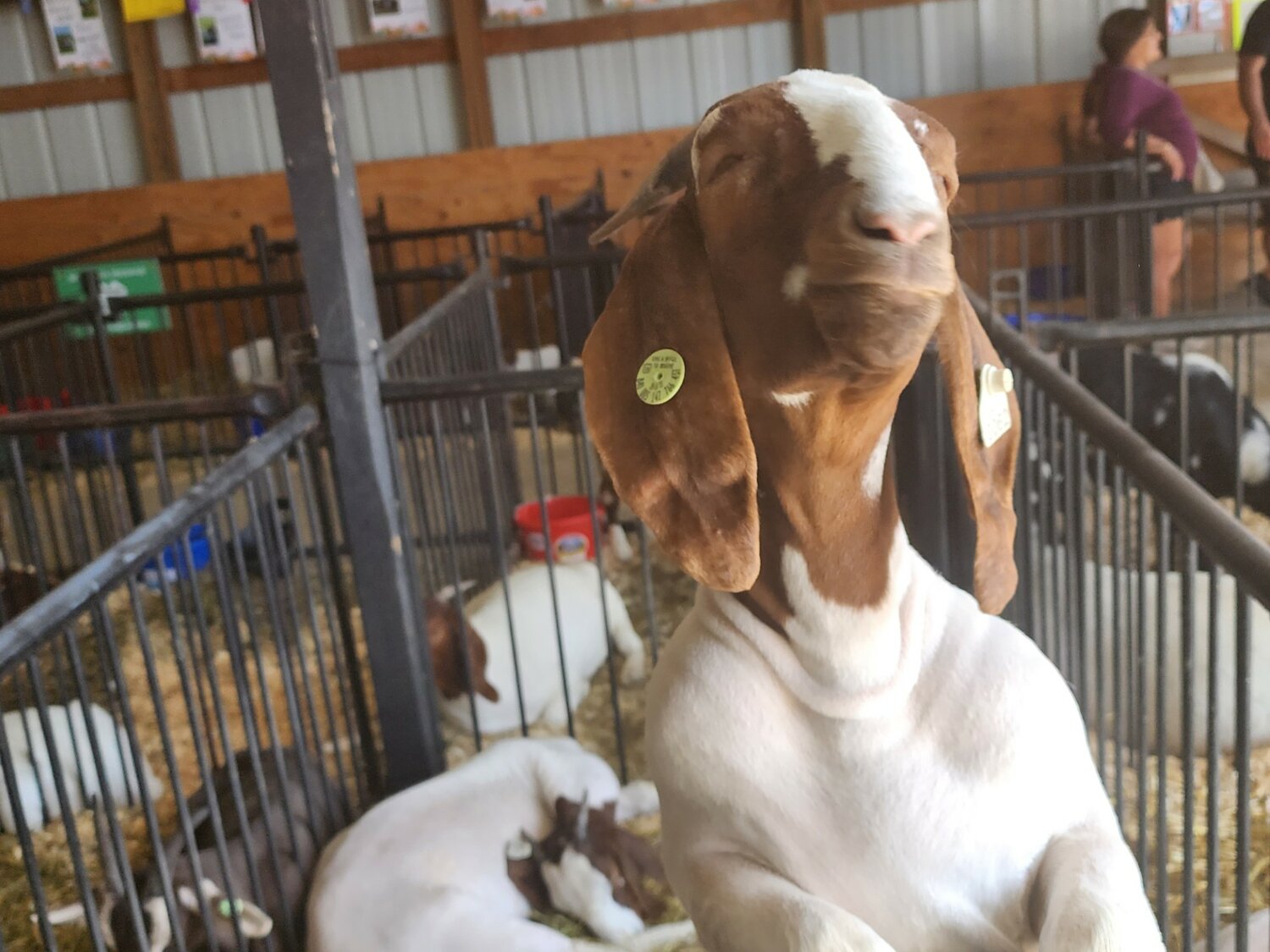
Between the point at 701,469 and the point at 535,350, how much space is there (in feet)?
12.4

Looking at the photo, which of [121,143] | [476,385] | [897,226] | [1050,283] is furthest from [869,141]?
[121,143]

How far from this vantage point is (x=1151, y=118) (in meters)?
5.92

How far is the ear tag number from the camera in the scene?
1105 mm

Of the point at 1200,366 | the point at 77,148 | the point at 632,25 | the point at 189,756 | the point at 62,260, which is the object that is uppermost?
the point at 632,25

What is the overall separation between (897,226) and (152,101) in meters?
8.22

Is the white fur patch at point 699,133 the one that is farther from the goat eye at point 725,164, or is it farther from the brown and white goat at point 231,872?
the brown and white goat at point 231,872

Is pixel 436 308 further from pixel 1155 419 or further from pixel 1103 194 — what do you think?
pixel 1103 194

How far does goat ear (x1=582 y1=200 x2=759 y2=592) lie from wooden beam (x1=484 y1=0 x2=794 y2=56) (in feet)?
23.1

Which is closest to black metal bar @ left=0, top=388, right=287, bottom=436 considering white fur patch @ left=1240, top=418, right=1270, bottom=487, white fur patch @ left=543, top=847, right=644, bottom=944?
white fur patch @ left=543, top=847, right=644, bottom=944

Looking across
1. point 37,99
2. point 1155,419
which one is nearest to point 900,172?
point 1155,419

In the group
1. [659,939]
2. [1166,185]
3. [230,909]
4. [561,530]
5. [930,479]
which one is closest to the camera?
[230,909]

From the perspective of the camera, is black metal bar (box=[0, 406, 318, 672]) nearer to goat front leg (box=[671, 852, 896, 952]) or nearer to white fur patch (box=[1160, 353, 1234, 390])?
goat front leg (box=[671, 852, 896, 952])

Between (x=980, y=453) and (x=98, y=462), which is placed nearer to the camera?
(x=980, y=453)

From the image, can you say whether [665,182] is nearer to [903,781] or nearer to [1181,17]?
[903,781]
